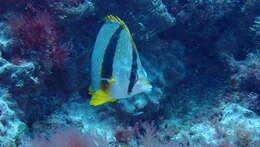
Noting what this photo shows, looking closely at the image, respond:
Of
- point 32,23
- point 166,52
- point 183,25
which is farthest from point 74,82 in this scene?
point 183,25

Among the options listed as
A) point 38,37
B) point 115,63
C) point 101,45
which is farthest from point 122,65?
point 38,37

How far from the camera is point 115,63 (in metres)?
1.96

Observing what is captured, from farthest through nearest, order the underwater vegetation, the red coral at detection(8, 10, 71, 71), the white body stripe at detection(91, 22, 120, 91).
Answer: the red coral at detection(8, 10, 71, 71), the underwater vegetation, the white body stripe at detection(91, 22, 120, 91)

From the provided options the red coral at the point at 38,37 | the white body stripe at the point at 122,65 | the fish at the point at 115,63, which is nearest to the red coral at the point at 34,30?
the red coral at the point at 38,37

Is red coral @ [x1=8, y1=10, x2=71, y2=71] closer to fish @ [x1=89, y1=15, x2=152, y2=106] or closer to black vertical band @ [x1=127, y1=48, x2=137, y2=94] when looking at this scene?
fish @ [x1=89, y1=15, x2=152, y2=106]

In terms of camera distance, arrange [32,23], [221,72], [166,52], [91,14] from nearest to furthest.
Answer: [32,23], [91,14], [166,52], [221,72]

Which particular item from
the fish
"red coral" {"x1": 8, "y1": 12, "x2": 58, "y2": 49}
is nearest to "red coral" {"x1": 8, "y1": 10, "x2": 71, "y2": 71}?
"red coral" {"x1": 8, "y1": 12, "x2": 58, "y2": 49}

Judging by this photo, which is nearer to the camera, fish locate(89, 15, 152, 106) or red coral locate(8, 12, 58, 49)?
fish locate(89, 15, 152, 106)

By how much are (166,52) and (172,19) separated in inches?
31.4

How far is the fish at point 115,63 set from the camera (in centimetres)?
192

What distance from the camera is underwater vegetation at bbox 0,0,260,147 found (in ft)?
6.88

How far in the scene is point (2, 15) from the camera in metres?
3.88

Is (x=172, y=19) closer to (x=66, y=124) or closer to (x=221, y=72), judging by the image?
(x=221, y=72)

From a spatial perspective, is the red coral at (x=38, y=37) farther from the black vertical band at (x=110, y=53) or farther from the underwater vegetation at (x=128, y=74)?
the black vertical band at (x=110, y=53)
